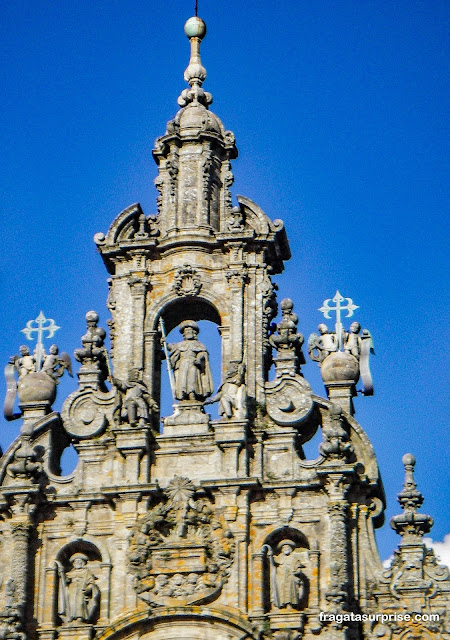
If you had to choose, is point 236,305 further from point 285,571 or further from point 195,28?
point 195,28

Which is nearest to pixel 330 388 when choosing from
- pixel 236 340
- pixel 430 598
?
pixel 236 340

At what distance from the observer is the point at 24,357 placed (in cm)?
4516

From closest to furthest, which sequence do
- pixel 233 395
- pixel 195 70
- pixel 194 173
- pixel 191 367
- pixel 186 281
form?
pixel 233 395 → pixel 191 367 → pixel 186 281 → pixel 194 173 → pixel 195 70

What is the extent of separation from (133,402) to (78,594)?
389 cm

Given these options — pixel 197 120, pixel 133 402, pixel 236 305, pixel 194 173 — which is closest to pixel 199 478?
pixel 133 402

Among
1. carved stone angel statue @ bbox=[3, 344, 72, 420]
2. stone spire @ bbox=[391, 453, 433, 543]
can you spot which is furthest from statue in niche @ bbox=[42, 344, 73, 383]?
stone spire @ bbox=[391, 453, 433, 543]

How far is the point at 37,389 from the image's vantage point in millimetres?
44375

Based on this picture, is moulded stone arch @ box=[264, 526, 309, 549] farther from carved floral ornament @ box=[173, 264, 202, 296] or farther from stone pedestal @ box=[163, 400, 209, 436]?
carved floral ornament @ box=[173, 264, 202, 296]

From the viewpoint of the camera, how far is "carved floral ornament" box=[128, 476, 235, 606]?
41.7m

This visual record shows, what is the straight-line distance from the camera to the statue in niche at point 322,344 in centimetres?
4403

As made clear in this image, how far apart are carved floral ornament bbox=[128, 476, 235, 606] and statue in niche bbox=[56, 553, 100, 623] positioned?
84 centimetres

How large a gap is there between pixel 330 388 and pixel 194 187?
5374 millimetres

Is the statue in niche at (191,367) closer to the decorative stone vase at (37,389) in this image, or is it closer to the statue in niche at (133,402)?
the statue in niche at (133,402)

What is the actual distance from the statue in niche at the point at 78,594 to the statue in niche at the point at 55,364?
13.4ft
